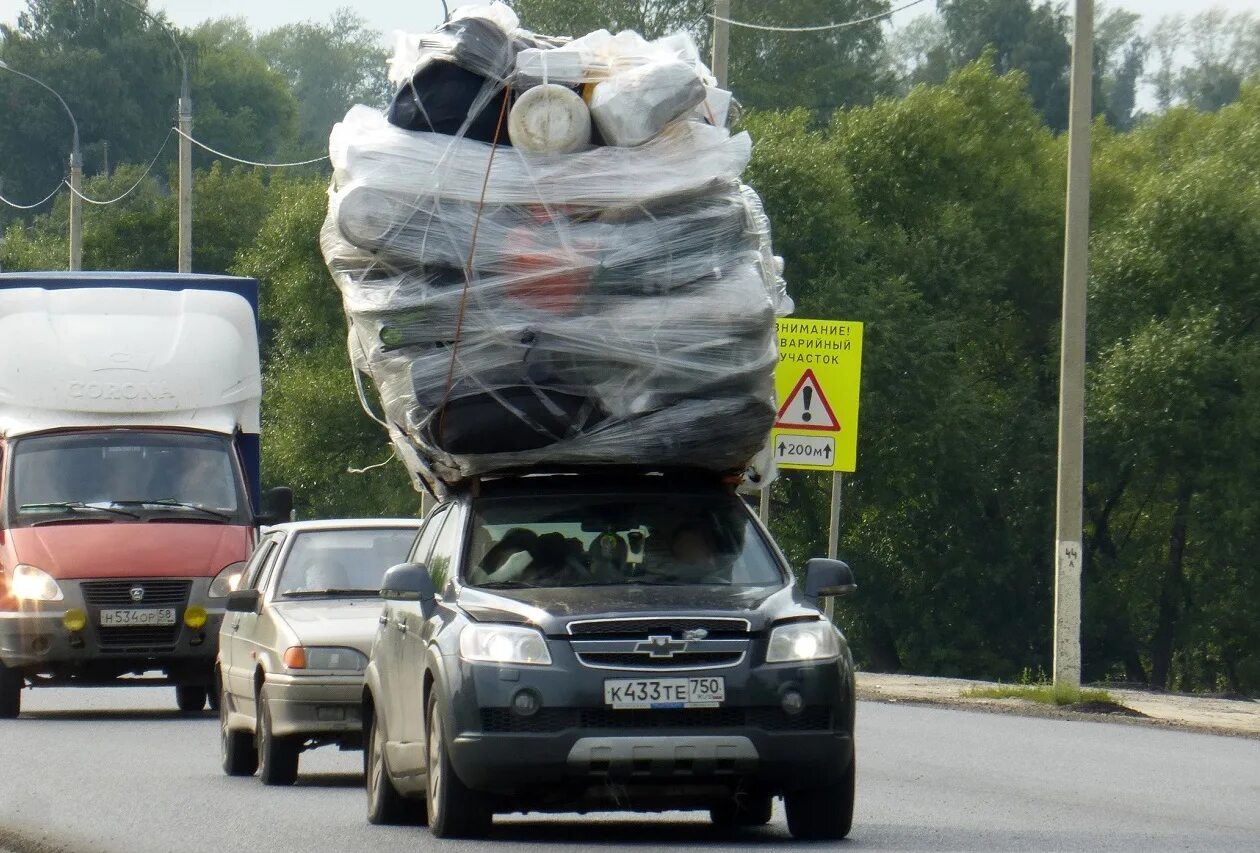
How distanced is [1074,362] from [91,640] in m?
8.81

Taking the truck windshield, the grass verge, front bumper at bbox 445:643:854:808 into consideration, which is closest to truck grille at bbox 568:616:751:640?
front bumper at bbox 445:643:854:808

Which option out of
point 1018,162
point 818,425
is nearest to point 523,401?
point 818,425

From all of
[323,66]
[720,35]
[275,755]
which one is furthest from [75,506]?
[323,66]

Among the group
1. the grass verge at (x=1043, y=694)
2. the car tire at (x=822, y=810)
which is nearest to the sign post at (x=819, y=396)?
the grass verge at (x=1043, y=694)

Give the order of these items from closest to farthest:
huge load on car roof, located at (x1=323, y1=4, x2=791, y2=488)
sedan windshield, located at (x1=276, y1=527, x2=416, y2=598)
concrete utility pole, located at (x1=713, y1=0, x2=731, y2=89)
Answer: huge load on car roof, located at (x1=323, y1=4, x2=791, y2=488)
sedan windshield, located at (x1=276, y1=527, x2=416, y2=598)
concrete utility pole, located at (x1=713, y1=0, x2=731, y2=89)

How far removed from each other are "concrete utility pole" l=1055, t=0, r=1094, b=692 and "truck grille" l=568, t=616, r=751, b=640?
1284cm

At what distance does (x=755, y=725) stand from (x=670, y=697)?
36 cm

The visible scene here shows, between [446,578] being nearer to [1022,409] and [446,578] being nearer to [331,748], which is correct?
[331,748]

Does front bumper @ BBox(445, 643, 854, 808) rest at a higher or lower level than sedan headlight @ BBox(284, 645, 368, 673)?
lower

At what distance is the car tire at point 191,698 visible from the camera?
21656mm

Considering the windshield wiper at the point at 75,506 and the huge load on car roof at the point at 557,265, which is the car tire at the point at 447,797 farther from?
the windshield wiper at the point at 75,506

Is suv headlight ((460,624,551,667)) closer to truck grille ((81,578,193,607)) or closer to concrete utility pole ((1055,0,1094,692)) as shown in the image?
truck grille ((81,578,193,607))

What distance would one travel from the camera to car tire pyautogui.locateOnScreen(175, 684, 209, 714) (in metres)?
21.7

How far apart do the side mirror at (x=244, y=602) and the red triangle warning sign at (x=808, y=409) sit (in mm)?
9996
